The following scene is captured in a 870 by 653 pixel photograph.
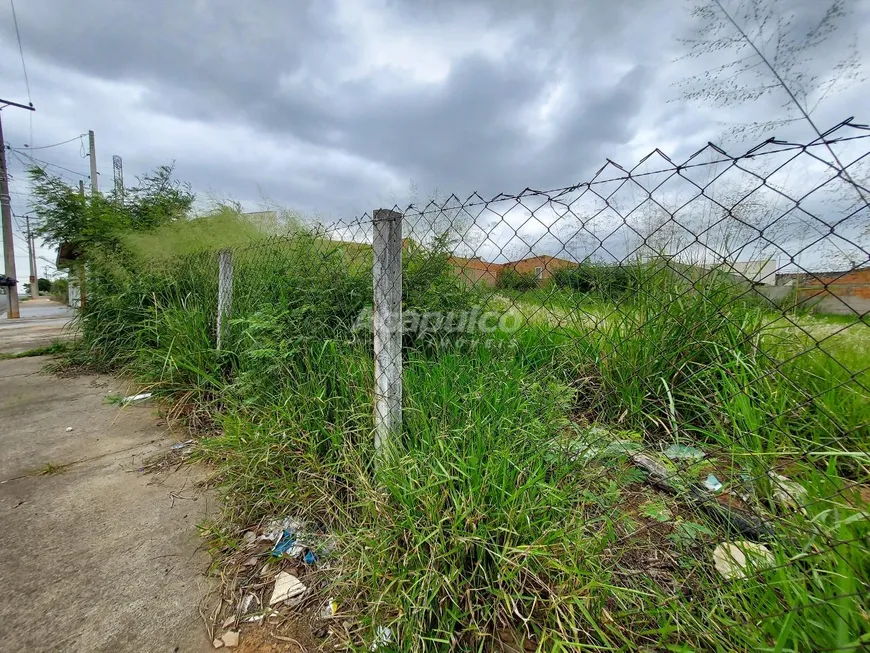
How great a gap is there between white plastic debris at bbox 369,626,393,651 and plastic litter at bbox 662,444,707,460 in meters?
1.16

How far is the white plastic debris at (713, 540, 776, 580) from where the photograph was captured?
0.80 metres

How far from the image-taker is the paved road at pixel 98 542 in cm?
98

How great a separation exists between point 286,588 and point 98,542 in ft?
2.83

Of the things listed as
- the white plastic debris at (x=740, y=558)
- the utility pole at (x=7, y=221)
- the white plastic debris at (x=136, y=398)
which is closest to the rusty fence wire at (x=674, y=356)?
the white plastic debris at (x=740, y=558)

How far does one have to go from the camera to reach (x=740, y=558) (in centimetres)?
88

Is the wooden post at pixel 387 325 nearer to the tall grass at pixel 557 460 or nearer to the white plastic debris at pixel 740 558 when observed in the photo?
the tall grass at pixel 557 460

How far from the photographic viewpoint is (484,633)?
0.80 metres

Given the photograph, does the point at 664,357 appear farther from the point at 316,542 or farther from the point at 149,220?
the point at 149,220

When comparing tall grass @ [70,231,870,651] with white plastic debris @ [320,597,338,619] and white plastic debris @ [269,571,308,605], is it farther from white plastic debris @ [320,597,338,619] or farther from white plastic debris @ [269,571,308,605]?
white plastic debris @ [269,571,308,605]

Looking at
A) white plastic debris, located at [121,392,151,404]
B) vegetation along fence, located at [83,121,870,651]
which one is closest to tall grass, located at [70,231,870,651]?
vegetation along fence, located at [83,121,870,651]

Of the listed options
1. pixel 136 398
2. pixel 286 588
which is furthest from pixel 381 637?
pixel 136 398

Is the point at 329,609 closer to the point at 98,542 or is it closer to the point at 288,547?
the point at 288,547

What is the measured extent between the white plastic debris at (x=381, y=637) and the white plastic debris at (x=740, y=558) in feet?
2.88

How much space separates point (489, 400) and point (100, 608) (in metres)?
1.43
